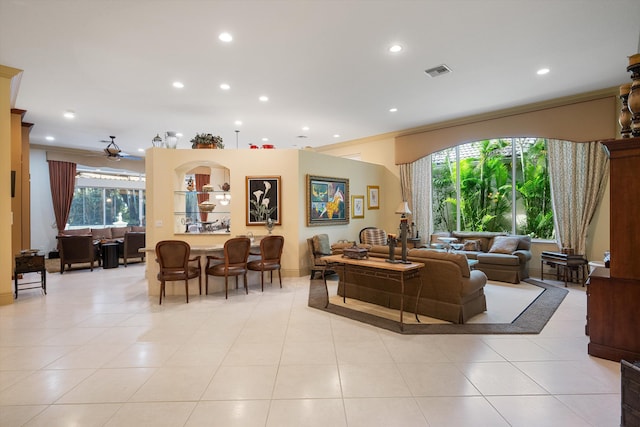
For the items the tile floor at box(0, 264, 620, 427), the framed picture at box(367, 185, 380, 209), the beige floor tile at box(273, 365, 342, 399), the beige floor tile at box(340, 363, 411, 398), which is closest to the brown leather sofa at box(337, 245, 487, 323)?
the tile floor at box(0, 264, 620, 427)

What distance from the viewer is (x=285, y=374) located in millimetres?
2648

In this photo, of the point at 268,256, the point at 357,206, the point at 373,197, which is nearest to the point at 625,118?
the point at 268,256

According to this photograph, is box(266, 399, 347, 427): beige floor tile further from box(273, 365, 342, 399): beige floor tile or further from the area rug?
the area rug

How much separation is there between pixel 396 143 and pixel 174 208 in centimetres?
592

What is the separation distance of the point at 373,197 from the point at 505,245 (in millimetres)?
3470

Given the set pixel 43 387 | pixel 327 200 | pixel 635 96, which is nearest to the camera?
pixel 43 387

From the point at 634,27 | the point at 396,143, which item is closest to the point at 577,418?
the point at 634,27

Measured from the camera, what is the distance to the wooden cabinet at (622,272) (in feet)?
8.98

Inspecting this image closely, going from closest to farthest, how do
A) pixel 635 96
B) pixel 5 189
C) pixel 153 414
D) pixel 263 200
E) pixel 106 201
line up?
pixel 153 414, pixel 635 96, pixel 5 189, pixel 263 200, pixel 106 201

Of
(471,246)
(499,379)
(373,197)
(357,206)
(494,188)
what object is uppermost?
(494,188)

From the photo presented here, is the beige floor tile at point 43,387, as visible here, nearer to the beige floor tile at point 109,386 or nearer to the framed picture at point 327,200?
the beige floor tile at point 109,386

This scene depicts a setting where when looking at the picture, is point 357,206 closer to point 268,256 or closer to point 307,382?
point 268,256

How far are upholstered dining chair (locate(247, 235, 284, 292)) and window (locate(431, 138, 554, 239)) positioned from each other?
4647 millimetres

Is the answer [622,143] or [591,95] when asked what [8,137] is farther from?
[591,95]
